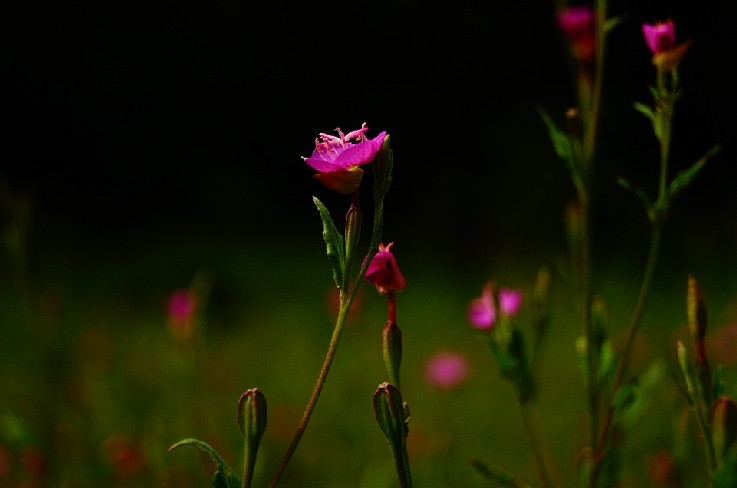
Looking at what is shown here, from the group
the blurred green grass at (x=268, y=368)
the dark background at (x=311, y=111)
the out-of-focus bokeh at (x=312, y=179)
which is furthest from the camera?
the dark background at (x=311, y=111)

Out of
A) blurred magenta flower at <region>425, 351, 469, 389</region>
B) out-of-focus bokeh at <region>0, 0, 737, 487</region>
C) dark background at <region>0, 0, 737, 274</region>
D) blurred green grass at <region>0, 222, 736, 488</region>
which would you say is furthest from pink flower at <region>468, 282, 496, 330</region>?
dark background at <region>0, 0, 737, 274</region>

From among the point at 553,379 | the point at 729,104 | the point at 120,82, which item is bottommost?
the point at 553,379

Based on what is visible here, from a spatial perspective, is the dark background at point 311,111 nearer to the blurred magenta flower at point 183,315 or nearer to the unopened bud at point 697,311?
the blurred magenta flower at point 183,315

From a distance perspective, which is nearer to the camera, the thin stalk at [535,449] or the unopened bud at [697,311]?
the unopened bud at [697,311]

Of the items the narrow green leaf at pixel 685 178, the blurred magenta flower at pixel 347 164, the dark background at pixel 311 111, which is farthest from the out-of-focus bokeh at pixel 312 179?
the blurred magenta flower at pixel 347 164

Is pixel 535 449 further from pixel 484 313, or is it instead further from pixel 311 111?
pixel 311 111

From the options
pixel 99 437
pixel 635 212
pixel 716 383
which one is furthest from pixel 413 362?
pixel 716 383

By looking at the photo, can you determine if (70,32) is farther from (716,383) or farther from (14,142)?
(716,383)

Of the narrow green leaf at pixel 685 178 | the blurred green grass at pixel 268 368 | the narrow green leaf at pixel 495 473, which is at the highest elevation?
the narrow green leaf at pixel 685 178
